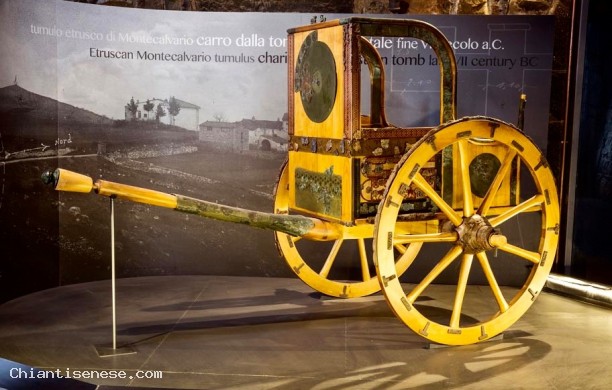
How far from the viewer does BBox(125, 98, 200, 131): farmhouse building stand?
5.97 metres

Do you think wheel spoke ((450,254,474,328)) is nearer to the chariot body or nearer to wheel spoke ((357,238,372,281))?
the chariot body

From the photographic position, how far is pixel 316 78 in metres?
4.51

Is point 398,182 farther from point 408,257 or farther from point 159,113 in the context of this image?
point 159,113

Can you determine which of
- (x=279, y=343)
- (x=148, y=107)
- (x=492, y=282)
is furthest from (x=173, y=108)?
(x=492, y=282)

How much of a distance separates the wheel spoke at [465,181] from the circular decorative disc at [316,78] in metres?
0.80

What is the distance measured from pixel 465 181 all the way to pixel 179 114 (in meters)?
2.66

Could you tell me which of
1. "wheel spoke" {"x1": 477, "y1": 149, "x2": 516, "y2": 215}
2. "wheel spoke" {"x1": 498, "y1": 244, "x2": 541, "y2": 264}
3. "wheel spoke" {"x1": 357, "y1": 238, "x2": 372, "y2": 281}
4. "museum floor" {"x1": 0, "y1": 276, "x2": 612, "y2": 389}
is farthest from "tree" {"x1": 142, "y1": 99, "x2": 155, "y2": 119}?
"wheel spoke" {"x1": 498, "y1": 244, "x2": 541, "y2": 264}

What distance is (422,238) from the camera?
425 centimetres

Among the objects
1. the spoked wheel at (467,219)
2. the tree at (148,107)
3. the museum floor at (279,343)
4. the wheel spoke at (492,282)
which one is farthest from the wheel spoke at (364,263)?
the tree at (148,107)

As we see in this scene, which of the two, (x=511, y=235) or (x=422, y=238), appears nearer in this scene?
(x=422, y=238)

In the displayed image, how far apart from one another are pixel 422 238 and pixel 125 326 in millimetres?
1954

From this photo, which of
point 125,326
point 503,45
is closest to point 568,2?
point 503,45

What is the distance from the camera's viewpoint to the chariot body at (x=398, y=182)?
4090mm

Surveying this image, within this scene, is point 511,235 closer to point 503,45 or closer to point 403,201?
point 503,45
